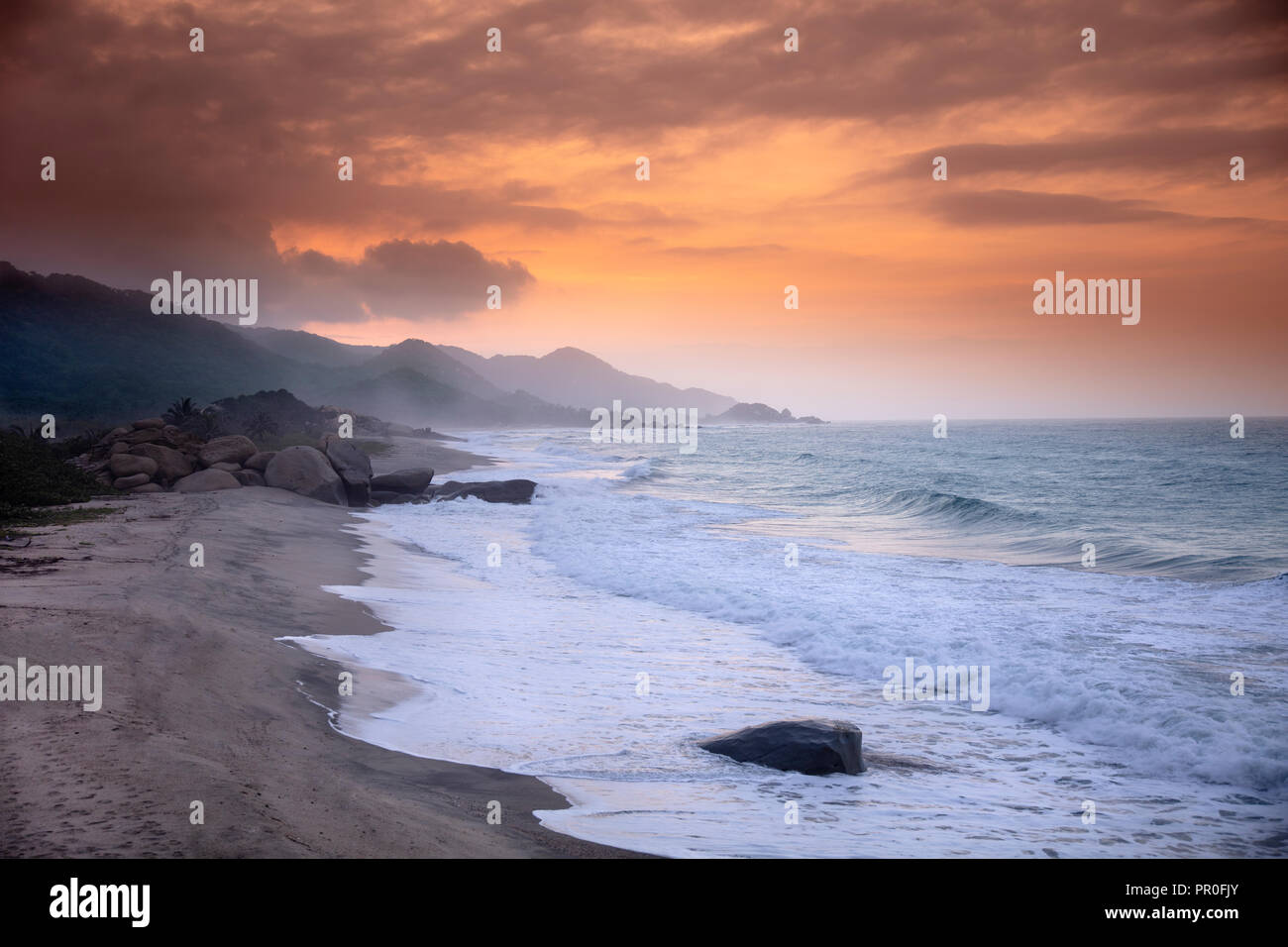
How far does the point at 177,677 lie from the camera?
7695 mm

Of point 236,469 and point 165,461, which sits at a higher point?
point 165,461

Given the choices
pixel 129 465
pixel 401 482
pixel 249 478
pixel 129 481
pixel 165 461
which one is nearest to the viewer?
pixel 129 481

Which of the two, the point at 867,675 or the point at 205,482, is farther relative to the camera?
the point at 205,482

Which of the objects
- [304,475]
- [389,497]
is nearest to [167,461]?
[304,475]

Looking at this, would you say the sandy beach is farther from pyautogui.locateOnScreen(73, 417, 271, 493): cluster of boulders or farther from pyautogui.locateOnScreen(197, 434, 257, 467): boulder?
pyautogui.locateOnScreen(197, 434, 257, 467): boulder

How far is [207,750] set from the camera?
20.1 ft

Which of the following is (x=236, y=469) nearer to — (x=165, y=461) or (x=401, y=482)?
(x=165, y=461)

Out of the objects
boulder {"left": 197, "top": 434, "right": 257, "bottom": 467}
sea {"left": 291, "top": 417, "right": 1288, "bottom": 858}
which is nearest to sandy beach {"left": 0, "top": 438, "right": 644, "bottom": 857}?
sea {"left": 291, "top": 417, "right": 1288, "bottom": 858}

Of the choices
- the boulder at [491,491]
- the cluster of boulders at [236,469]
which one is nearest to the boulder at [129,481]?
the cluster of boulders at [236,469]

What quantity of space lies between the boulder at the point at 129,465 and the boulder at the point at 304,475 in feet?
11.6

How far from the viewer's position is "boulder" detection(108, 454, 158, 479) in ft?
80.4

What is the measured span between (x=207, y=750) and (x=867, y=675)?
8224 millimetres

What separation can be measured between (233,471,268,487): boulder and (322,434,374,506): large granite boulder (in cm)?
272
